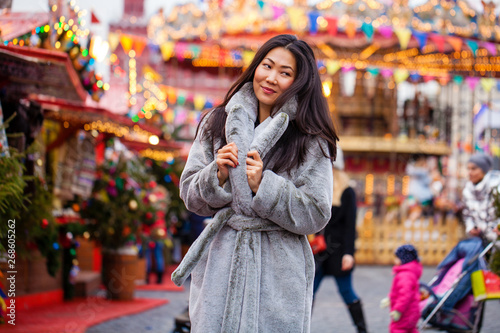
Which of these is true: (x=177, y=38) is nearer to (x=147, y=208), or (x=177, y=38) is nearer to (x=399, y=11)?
(x=399, y=11)

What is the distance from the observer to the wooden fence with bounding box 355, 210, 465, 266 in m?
16.4

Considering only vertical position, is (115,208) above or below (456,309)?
above

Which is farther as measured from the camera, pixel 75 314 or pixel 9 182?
pixel 75 314

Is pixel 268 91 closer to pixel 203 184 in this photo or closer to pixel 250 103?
pixel 250 103

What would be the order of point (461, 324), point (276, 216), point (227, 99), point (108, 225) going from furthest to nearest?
point (108, 225) → point (461, 324) → point (227, 99) → point (276, 216)

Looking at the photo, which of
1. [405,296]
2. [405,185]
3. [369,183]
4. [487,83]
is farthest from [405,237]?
[405,296]

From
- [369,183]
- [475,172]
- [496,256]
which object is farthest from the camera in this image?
[369,183]

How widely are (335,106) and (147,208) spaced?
52.8 feet

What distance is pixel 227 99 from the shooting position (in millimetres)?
2984

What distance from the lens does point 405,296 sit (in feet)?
16.3

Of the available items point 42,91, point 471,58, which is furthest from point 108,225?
point 471,58

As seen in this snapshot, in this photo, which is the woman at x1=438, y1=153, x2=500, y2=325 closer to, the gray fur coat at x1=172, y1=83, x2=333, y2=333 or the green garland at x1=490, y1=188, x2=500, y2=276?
the green garland at x1=490, y1=188, x2=500, y2=276

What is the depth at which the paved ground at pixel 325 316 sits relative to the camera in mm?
6754

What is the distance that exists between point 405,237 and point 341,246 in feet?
37.6
